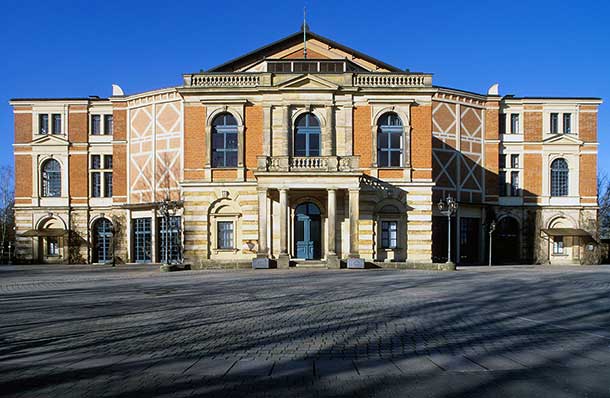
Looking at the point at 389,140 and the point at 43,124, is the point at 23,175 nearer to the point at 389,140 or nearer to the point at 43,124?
the point at 43,124

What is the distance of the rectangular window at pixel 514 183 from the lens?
41969mm

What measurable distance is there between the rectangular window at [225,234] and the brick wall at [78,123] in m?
17.1

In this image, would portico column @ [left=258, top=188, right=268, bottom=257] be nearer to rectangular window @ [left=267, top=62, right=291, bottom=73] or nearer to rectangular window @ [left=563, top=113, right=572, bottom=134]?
rectangular window @ [left=267, top=62, right=291, bottom=73]

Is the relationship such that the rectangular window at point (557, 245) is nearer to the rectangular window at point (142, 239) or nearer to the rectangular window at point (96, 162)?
the rectangular window at point (142, 239)

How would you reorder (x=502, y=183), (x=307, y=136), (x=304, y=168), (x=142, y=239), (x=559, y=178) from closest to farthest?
1. (x=304, y=168)
2. (x=307, y=136)
3. (x=142, y=239)
4. (x=502, y=183)
5. (x=559, y=178)

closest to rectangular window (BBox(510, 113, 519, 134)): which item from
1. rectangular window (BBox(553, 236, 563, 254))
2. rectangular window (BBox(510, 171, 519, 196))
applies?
rectangular window (BBox(510, 171, 519, 196))

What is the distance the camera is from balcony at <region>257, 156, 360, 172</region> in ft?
94.3

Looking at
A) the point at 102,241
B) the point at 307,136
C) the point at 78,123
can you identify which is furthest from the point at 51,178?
the point at 307,136

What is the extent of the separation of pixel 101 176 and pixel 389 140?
75.2 feet

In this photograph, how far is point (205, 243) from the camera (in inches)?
1219

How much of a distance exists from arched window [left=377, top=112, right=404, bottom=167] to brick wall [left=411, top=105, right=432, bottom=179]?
0.76 meters

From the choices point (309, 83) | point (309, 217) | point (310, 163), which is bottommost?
point (309, 217)

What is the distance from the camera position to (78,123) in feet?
138

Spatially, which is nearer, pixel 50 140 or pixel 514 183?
pixel 50 140
